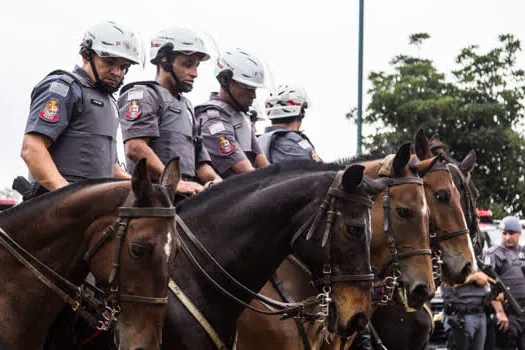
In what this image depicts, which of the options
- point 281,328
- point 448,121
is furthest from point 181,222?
point 448,121

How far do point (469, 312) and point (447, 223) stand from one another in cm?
592

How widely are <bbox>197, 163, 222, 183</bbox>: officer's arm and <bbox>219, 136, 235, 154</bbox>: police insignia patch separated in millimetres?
419

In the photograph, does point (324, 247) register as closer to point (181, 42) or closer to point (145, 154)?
point (145, 154)

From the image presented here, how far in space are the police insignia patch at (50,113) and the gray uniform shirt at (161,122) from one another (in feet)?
3.63

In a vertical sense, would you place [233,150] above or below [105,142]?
below

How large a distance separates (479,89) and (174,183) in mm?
30634

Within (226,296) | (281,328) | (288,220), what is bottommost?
(281,328)

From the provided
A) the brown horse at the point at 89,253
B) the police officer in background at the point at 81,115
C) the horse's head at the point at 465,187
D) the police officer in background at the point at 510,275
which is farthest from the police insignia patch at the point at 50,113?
the police officer in background at the point at 510,275

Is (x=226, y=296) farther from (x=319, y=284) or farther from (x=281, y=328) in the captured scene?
(x=281, y=328)

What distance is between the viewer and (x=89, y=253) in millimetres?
4777

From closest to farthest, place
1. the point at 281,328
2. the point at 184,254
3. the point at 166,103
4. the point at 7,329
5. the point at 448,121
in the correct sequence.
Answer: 1. the point at 7,329
2. the point at 184,254
3. the point at 281,328
4. the point at 166,103
5. the point at 448,121

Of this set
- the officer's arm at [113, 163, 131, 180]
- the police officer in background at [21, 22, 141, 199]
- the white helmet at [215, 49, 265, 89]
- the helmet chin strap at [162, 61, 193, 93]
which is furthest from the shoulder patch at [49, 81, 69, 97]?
the white helmet at [215, 49, 265, 89]

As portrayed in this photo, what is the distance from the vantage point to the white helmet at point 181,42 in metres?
7.10

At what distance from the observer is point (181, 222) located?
5500mm
